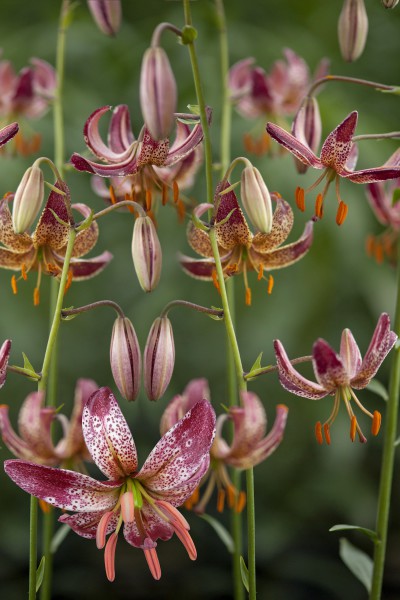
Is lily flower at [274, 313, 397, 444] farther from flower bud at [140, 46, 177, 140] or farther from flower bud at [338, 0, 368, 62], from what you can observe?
flower bud at [338, 0, 368, 62]

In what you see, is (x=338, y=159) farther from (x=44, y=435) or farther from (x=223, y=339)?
(x=223, y=339)

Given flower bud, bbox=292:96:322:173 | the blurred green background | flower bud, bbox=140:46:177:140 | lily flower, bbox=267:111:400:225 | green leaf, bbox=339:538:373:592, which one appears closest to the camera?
flower bud, bbox=140:46:177:140

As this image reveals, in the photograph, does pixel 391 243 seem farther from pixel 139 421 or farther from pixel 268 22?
pixel 268 22

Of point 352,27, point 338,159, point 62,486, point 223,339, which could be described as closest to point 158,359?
point 62,486

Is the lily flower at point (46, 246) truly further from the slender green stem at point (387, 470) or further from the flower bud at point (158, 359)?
the slender green stem at point (387, 470)

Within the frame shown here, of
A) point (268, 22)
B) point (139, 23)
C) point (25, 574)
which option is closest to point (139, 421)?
point (25, 574)

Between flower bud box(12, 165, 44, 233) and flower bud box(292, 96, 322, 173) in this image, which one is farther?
flower bud box(292, 96, 322, 173)

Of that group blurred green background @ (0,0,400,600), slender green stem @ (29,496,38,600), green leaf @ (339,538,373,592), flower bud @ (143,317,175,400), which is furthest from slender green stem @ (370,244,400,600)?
blurred green background @ (0,0,400,600)
